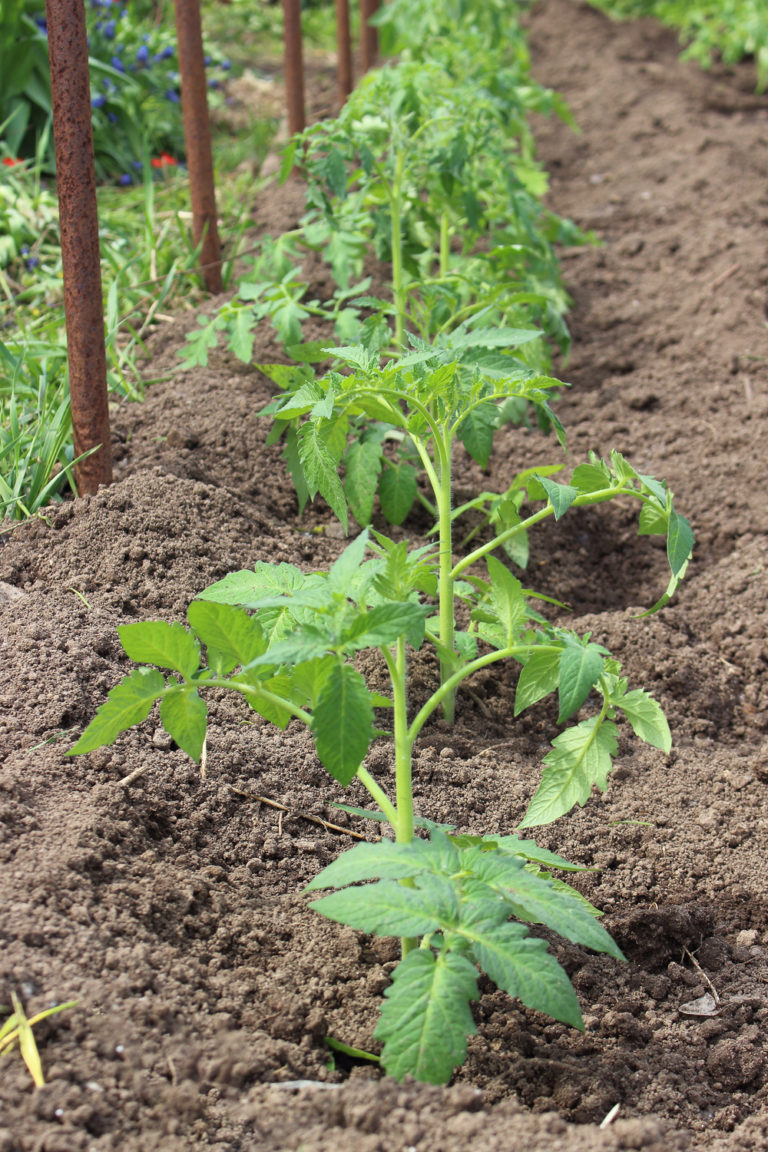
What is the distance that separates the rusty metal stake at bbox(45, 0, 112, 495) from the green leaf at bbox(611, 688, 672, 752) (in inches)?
52.7

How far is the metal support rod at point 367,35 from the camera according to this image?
17.9 feet

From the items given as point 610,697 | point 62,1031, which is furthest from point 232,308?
point 62,1031

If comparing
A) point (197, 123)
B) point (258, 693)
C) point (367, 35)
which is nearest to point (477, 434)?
point (258, 693)

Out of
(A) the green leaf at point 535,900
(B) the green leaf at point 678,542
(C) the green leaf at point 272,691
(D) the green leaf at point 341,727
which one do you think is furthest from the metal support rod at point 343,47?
(A) the green leaf at point 535,900

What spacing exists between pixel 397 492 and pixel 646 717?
946 mm

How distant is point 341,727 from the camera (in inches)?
47.1

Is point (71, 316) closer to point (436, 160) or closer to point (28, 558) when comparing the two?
point (28, 558)

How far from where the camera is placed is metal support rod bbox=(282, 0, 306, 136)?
410cm

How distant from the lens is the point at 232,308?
2605mm

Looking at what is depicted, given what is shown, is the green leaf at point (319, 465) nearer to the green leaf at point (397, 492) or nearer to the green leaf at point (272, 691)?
the green leaf at point (272, 691)

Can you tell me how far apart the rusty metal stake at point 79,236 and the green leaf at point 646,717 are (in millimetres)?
1340

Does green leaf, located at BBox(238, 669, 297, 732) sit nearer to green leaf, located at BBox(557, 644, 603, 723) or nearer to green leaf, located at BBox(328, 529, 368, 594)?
green leaf, located at BBox(328, 529, 368, 594)

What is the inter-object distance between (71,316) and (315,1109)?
66.1 inches

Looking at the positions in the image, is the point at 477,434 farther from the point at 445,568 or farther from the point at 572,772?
the point at 572,772
